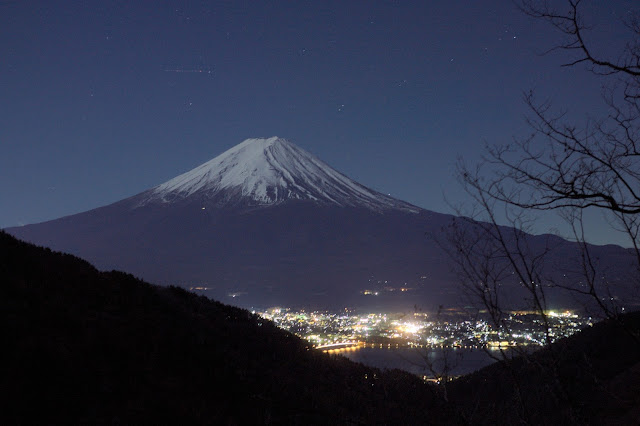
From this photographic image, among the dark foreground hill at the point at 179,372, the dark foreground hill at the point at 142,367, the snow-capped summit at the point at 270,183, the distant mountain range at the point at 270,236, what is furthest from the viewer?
the snow-capped summit at the point at 270,183

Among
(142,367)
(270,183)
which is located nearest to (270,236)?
(270,183)

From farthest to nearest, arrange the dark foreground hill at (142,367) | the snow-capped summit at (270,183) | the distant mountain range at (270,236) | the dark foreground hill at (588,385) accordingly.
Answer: the snow-capped summit at (270,183)
the distant mountain range at (270,236)
the dark foreground hill at (588,385)
the dark foreground hill at (142,367)

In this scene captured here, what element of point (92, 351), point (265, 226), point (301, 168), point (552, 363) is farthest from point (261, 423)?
point (301, 168)

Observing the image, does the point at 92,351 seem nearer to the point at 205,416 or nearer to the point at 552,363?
the point at 205,416

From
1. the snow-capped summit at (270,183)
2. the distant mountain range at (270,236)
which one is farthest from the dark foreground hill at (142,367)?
the snow-capped summit at (270,183)

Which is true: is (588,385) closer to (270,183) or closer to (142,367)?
(142,367)

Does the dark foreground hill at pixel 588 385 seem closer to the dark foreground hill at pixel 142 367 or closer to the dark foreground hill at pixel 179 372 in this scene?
the dark foreground hill at pixel 179 372
